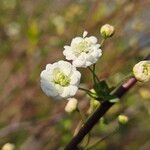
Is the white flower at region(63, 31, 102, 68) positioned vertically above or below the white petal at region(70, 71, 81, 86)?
above

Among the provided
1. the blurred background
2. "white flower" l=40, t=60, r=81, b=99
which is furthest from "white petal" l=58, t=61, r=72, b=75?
the blurred background

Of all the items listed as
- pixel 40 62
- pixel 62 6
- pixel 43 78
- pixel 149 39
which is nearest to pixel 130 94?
pixel 149 39

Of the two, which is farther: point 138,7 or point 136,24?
point 136,24

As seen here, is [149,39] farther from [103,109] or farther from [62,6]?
[103,109]

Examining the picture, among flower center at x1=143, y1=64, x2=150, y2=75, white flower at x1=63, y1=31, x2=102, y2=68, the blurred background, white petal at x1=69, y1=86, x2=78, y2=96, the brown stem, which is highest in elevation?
the blurred background

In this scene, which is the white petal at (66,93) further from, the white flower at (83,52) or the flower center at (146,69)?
the flower center at (146,69)

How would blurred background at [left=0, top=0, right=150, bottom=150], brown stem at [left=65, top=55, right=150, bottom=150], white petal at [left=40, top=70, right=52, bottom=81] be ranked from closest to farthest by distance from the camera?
brown stem at [left=65, top=55, right=150, bottom=150] < white petal at [left=40, top=70, right=52, bottom=81] < blurred background at [left=0, top=0, right=150, bottom=150]

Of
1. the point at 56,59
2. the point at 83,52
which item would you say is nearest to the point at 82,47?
the point at 83,52

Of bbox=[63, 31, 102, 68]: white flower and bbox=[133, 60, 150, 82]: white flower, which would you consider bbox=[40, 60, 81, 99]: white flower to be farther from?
bbox=[133, 60, 150, 82]: white flower
